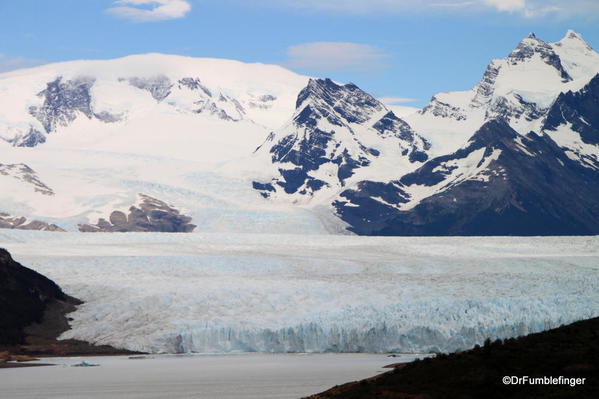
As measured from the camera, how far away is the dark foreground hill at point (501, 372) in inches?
1549

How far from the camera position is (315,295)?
3866 inches

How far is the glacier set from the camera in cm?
8569

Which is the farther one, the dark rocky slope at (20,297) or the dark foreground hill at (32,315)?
the dark rocky slope at (20,297)

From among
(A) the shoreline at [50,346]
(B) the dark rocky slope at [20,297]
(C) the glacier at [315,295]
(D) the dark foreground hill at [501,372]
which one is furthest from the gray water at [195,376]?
(B) the dark rocky slope at [20,297]

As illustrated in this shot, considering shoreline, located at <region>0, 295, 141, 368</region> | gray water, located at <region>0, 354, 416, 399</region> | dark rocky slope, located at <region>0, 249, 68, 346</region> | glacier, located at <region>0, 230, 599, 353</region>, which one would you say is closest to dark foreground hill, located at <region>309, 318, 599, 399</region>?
gray water, located at <region>0, 354, 416, 399</region>

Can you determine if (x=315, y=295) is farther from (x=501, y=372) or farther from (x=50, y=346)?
(x=501, y=372)

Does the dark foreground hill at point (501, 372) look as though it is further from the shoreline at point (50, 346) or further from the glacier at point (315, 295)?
the shoreline at point (50, 346)

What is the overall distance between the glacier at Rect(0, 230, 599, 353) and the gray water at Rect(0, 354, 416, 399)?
2.96 meters

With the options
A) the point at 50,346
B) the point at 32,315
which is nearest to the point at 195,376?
the point at 50,346

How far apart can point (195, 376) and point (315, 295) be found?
109 ft

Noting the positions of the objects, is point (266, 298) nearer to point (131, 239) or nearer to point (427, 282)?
point (427, 282)

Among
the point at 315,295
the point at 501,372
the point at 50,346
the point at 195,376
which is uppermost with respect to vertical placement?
the point at 315,295

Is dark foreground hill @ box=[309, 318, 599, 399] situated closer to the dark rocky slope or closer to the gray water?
the gray water

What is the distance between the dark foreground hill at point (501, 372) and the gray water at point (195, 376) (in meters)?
8.59
